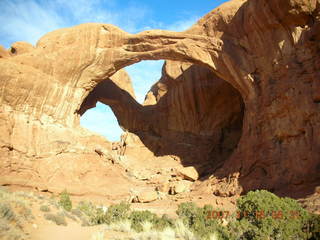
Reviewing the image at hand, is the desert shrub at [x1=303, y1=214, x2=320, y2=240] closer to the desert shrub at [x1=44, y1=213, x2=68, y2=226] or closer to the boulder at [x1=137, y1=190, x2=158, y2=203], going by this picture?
the desert shrub at [x1=44, y1=213, x2=68, y2=226]

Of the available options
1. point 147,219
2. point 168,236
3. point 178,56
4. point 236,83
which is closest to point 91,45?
point 178,56

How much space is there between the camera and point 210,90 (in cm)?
2228

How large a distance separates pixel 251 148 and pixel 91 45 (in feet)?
37.4

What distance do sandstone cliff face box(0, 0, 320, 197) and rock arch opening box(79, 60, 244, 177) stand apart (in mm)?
81

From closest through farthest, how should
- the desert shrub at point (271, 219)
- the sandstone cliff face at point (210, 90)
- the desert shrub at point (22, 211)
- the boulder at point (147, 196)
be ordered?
the desert shrub at point (271, 219) → the desert shrub at point (22, 211) → the sandstone cliff face at point (210, 90) → the boulder at point (147, 196)

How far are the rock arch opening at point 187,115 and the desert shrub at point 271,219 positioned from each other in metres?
13.1

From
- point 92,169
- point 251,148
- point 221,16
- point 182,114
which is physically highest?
point 221,16

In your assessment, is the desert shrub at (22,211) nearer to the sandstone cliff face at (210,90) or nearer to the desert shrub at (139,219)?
the desert shrub at (139,219)

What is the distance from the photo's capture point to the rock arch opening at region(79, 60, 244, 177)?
2180 centimetres

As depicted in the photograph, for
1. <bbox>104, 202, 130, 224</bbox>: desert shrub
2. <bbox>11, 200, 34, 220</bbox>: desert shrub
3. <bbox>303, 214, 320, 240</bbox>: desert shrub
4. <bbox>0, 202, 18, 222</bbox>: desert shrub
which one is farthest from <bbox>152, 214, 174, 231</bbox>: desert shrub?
<bbox>0, 202, 18, 222</bbox>: desert shrub

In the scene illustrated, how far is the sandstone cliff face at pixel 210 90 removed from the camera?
12.7 metres

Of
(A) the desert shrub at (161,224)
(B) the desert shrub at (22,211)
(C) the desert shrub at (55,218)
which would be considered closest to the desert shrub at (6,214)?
(B) the desert shrub at (22,211)

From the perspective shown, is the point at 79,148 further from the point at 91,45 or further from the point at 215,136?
the point at 215,136

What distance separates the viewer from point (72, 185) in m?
16.6
